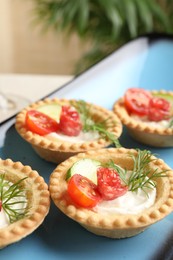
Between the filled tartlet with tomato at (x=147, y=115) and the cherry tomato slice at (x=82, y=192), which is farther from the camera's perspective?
the filled tartlet with tomato at (x=147, y=115)

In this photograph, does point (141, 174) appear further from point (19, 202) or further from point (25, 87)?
point (25, 87)

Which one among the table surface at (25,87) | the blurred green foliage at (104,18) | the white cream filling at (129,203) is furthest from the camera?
the blurred green foliage at (104,18)

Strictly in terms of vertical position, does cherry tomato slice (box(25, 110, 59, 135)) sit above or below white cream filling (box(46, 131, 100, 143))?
above

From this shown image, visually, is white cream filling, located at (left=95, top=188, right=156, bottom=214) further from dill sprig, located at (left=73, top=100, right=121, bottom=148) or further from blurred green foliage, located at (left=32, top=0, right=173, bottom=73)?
blurred green foliage, located at (left=32, top=0, right=173, bottom=73)

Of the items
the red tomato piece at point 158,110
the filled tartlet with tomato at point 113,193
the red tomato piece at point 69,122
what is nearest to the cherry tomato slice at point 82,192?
the filled tartlet with tomato at point 113,193

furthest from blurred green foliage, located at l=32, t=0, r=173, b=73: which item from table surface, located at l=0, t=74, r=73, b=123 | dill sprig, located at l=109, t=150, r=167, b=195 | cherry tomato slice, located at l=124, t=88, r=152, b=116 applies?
dill sprig, located at l=109, t=150, r=167, b=195

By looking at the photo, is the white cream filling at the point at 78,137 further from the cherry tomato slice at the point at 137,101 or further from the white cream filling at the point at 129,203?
the white cream filling at the point at 129,203
